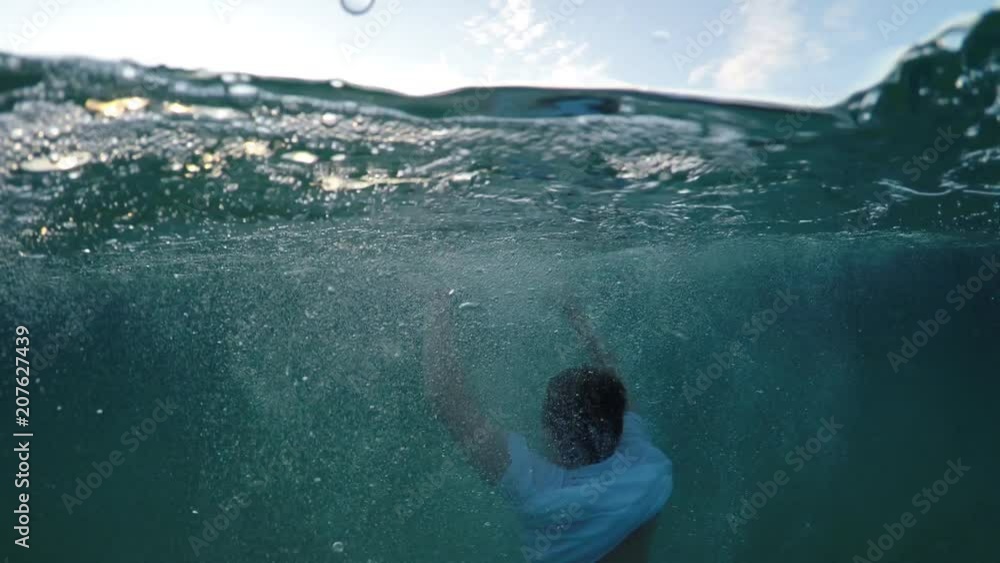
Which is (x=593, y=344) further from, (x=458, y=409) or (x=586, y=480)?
(x=586, y=480)

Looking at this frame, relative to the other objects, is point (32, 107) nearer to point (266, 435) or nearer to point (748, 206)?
point (748, 206)

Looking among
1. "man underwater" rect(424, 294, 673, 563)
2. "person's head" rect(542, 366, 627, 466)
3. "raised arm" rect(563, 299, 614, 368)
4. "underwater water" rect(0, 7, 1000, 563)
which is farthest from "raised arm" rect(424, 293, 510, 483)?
"underwater water" rect(0, 7, 1000, 563)

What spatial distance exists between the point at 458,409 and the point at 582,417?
1.26 m

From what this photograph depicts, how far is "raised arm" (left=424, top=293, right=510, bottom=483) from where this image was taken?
5465 mm

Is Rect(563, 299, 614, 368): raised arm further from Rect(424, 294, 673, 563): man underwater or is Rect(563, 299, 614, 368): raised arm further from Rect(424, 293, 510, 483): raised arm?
Rect(424, 293, 510, 483): raised arm

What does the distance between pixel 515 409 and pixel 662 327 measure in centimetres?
1280

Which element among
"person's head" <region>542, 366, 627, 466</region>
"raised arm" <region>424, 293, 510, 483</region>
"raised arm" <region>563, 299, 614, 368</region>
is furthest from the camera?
"raised arm" <region>563, 299, 614, 368</region>

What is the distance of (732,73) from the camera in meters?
5.80

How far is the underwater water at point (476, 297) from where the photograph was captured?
7.02 meters

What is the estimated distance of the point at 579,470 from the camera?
527 centimetres

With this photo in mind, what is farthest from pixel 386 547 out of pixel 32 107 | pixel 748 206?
pixel 32 107

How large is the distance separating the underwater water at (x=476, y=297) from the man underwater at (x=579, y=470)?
3.11 meters

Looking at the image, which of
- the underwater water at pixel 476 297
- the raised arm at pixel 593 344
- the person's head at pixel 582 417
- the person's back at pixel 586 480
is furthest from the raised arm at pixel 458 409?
the underwater water at pixel 476 297

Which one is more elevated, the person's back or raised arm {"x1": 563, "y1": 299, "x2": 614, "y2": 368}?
raised arm {"x1": 563, "y1": 299, "x2": 614, "y2": 368}
